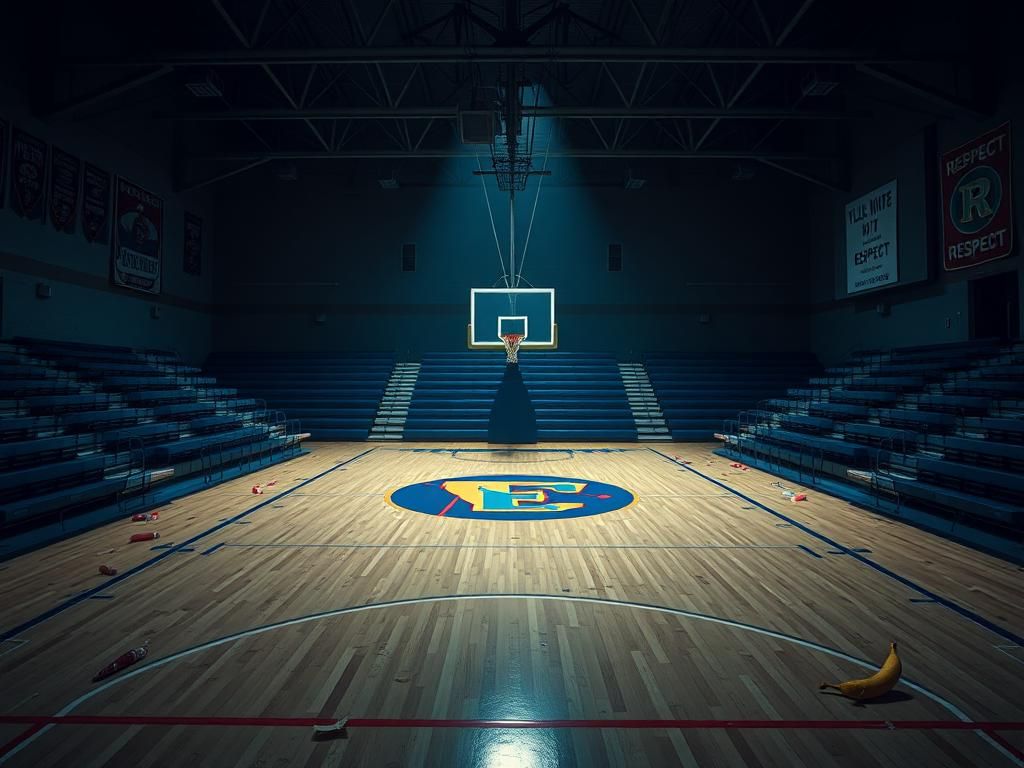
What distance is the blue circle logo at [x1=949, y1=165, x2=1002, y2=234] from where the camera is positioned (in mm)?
8578

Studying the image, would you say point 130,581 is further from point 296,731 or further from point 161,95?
point 161,95

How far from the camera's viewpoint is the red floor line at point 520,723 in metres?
2.10

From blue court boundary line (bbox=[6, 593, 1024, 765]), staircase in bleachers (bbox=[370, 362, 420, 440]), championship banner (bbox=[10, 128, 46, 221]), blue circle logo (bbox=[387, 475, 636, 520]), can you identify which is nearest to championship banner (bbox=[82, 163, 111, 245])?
championship banner (bbox=[10, 128, 46, 221])

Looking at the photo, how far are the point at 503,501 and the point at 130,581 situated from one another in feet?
11.4

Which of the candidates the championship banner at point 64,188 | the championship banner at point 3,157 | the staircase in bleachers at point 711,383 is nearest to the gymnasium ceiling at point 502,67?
the championship banner at point 64,188

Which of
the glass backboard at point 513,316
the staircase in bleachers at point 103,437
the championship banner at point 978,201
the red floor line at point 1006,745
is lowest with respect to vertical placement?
the red floor line at point 1006,745

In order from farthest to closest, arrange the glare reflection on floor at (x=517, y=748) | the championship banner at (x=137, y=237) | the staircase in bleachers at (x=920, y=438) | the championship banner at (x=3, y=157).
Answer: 1. the championship banner at (x=137, y=237)
2. the championship banner at (x=3, y=157)
3. the staircase in bleachers at (x=920, y=438)
4. the glare reflection on floor at (x=517, y=748)

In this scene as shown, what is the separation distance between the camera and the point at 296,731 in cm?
207

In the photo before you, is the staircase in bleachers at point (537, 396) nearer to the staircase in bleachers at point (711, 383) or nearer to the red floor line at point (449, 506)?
the staircase in bleachers at point (711, 383)

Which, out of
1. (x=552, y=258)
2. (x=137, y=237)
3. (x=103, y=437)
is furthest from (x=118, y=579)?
(x=552, y=258)

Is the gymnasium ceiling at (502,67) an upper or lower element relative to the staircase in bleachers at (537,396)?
upper

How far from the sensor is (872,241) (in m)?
11.6

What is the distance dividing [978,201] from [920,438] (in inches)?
195

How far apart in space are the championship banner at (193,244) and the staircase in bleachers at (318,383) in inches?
90.0
